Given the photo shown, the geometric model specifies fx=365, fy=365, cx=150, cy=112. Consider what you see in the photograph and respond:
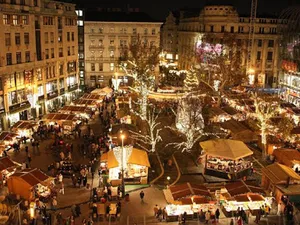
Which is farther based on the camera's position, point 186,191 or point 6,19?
point 6,19

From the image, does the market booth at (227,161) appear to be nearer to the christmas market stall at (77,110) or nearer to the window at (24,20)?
the christmas market stall at (77,110)

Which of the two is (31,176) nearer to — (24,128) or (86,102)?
(24,128)

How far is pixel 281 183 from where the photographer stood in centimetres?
2562

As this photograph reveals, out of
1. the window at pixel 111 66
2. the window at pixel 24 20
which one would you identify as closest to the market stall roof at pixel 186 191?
the window at pixel 24 20

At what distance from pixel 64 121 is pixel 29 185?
17.1 m

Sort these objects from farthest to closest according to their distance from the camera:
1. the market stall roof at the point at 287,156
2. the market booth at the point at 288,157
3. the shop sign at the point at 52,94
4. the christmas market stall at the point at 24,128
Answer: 1. the shop sign at the point at 52,94
2. the christmas market stall at the point at 24,128
3. the market stall roof at the point at 287,156
4. the market booth at the point at 288,157

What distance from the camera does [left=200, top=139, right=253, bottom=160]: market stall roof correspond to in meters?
29.7

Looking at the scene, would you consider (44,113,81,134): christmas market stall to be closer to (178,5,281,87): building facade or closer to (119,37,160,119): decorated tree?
(119,37,160,119): decorated tree

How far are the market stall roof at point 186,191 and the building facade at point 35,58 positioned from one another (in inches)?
1024

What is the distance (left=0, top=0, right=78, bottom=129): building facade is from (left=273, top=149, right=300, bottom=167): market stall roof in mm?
30054

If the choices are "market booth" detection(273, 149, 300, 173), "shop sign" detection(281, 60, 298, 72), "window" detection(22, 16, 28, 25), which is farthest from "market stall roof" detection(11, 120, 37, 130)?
"shop sign" detection(281, 60, 298, 72)

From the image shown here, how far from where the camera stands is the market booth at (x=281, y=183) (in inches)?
971

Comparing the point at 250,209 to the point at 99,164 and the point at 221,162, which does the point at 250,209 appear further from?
the point at 99,164

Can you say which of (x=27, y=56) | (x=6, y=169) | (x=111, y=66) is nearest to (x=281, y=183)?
(x=6, y=169)
